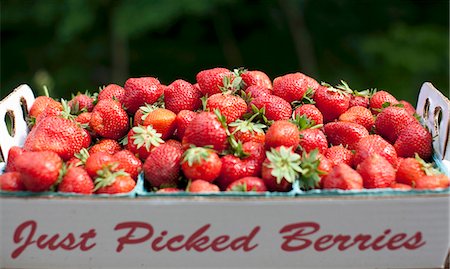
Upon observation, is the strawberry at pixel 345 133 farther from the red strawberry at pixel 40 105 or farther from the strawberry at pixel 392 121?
the red strawberry at pixel 40 105

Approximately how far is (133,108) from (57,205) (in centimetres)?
50

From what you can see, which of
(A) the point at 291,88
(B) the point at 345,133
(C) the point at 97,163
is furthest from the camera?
(A) the point at 291,88

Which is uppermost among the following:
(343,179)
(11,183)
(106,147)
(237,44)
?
(237,44)

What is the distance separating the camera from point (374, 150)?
5.43 feet

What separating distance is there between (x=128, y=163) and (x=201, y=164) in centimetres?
23

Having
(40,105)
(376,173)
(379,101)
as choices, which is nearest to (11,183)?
(40,105)

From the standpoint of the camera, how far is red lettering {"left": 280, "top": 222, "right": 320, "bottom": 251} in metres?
1.47

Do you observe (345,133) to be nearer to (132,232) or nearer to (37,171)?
(132,232)

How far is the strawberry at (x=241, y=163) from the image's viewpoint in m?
1.56

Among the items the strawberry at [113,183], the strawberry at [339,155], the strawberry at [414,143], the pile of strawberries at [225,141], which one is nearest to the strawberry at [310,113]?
the pile of strawberries at [225,141]

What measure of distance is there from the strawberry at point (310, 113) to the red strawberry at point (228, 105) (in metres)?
0.17

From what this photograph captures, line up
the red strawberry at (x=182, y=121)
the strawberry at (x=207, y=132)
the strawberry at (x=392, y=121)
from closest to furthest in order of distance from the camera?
the strawberry at (x=207, y=132)
the red strawberry at (x=182, y=121)
the strawberry at (x=392, y=121)

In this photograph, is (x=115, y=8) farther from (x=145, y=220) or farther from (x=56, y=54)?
(x=145, y=220)

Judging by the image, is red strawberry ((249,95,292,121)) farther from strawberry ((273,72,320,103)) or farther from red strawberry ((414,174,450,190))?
red strawberry ((414,174,450,190))
